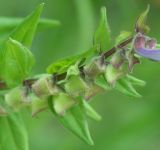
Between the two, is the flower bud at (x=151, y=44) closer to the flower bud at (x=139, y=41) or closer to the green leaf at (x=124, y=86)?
the flower bud at (x=139, y=41)

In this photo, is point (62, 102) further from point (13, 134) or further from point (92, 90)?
point (13, 134)

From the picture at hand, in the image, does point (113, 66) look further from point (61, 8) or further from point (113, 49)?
point (61, 8)

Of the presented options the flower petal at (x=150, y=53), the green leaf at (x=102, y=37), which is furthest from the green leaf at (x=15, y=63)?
the flower petal at (x=150, y=53)

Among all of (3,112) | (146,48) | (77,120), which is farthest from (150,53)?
(3,112)

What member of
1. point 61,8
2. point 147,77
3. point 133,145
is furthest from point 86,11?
point 133,145

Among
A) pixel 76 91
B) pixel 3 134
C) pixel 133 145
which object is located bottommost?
pixel 133 145

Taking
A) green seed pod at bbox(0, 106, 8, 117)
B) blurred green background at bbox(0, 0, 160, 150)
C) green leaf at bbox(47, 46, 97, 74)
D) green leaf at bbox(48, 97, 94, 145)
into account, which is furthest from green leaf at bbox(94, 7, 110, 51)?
blurred green background at bbox(0, 0, 160, 150)

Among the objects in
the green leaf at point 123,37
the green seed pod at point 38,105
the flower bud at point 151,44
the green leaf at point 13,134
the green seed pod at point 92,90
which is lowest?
the green leaf at point 13,134
